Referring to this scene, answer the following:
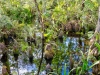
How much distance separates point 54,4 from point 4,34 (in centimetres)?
355

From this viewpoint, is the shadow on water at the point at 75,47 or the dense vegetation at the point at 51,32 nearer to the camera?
the dense vegetation at the point at 51,32

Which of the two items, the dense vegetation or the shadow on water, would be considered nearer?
the dense vegetation

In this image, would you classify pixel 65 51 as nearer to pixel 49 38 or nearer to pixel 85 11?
pixel 49 38

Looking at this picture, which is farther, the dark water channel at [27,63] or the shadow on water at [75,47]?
→ the shadow on water at [75,47]

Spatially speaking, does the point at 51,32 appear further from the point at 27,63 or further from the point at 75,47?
the point at 27,63

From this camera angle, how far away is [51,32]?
8.37 meters

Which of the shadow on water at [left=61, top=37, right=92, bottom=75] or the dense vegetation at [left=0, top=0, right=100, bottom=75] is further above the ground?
the dense vegetation at [left=0, top=0, right=100, bottom=75]

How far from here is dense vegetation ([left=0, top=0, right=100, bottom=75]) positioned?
636 centimetres

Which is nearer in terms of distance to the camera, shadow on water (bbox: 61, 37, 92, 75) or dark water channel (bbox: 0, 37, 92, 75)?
dark water channel (bbox: 0, 37, 92, 75)

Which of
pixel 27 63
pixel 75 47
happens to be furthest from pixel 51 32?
pixel 27 63

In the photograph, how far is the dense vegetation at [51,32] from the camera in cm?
636

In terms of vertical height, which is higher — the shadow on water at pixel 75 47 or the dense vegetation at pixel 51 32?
the dense vegetation at pixel 51 32

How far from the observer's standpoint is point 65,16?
957 cm

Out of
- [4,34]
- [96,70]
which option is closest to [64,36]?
[4,34]
